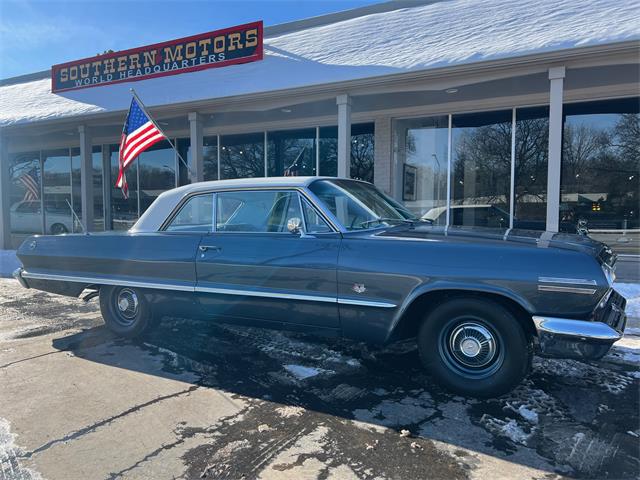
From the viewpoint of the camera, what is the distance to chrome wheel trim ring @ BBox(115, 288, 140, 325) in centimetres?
482

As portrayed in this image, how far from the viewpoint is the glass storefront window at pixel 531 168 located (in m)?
9.13

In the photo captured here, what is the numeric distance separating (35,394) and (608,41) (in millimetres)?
7276

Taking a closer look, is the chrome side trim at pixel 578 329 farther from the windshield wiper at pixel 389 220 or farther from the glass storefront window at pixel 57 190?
the glass storefront window at pixel 57 190

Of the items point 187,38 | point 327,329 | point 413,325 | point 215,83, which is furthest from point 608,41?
point 187,38

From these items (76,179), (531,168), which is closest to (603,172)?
(531,168)

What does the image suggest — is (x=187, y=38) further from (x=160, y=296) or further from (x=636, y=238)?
(x=636, y=238)

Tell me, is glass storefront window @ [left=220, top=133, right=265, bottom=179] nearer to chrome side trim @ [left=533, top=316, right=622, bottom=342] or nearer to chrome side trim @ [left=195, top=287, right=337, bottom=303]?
chrome side trim @ [left=195, top=287, right=337, bottom=303]

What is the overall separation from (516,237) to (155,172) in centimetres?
1259

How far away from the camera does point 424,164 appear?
411 inches

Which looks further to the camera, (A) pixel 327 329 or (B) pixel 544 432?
(A) pixel 327 329

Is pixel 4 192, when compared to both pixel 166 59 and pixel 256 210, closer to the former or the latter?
pixel 166 59

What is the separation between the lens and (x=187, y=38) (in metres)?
10.4

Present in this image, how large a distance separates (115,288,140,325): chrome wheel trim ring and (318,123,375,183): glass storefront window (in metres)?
6.60

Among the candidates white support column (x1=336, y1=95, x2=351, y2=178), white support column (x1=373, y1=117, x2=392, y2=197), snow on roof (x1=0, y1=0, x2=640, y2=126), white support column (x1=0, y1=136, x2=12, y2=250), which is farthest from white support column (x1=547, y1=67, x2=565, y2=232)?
white support column (x1=0, y1=136, x2=12, y2=250)
